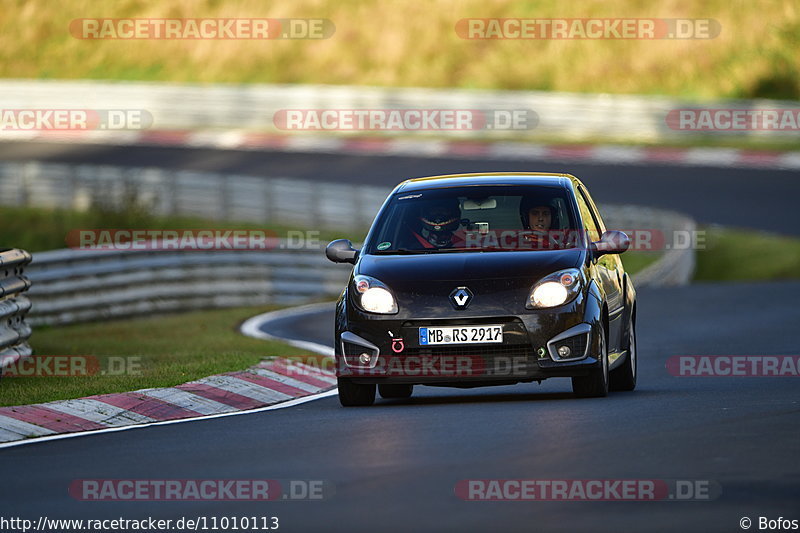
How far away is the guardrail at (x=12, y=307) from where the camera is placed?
1345 centimetres

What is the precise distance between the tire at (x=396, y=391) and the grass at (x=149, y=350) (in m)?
1.50

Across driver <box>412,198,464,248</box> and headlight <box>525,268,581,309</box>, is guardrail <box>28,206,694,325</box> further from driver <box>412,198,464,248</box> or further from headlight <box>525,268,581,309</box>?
headlight <box>525,268,581,309</box>

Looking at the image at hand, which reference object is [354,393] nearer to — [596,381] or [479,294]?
[479,294]

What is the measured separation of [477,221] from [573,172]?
2645 centimetres

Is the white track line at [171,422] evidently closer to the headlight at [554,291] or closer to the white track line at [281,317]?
the headlight at [554,291]

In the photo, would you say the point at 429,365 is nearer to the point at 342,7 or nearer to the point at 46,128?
the point at 46,128

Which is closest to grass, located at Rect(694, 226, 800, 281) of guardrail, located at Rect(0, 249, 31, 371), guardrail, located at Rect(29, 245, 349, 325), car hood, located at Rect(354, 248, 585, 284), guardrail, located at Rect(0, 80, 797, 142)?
guardrail, located at Rect(29, 245, 349, 325)

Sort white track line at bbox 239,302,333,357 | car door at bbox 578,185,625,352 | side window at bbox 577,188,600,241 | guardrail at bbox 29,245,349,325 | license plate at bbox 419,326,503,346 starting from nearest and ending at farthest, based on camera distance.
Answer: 1. license plate at bbox 419,326,503,346
2. car door at bbox 578,185,625,352
3. side window at bbox 577,188,600,241
4. white track line at bbox 239,302,333,357
5. guardrail at bbox 29,245,349,325

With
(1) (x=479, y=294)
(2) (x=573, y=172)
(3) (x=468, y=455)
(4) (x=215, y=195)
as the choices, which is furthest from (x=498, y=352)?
(2) (x=573, y=172)

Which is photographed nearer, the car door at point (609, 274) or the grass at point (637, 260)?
the car door at point (609, 274)

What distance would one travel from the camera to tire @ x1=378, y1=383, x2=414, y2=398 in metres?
12.7

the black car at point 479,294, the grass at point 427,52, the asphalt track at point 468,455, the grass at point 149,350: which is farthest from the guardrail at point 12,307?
the grass at point 427,52

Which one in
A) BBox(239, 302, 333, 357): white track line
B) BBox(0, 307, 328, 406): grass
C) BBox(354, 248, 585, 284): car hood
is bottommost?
BBox(239, 302, 333, 357): white track line

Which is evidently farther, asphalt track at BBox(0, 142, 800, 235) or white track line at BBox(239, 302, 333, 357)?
asphalt track at BBox(0, 142, 800, 235)
